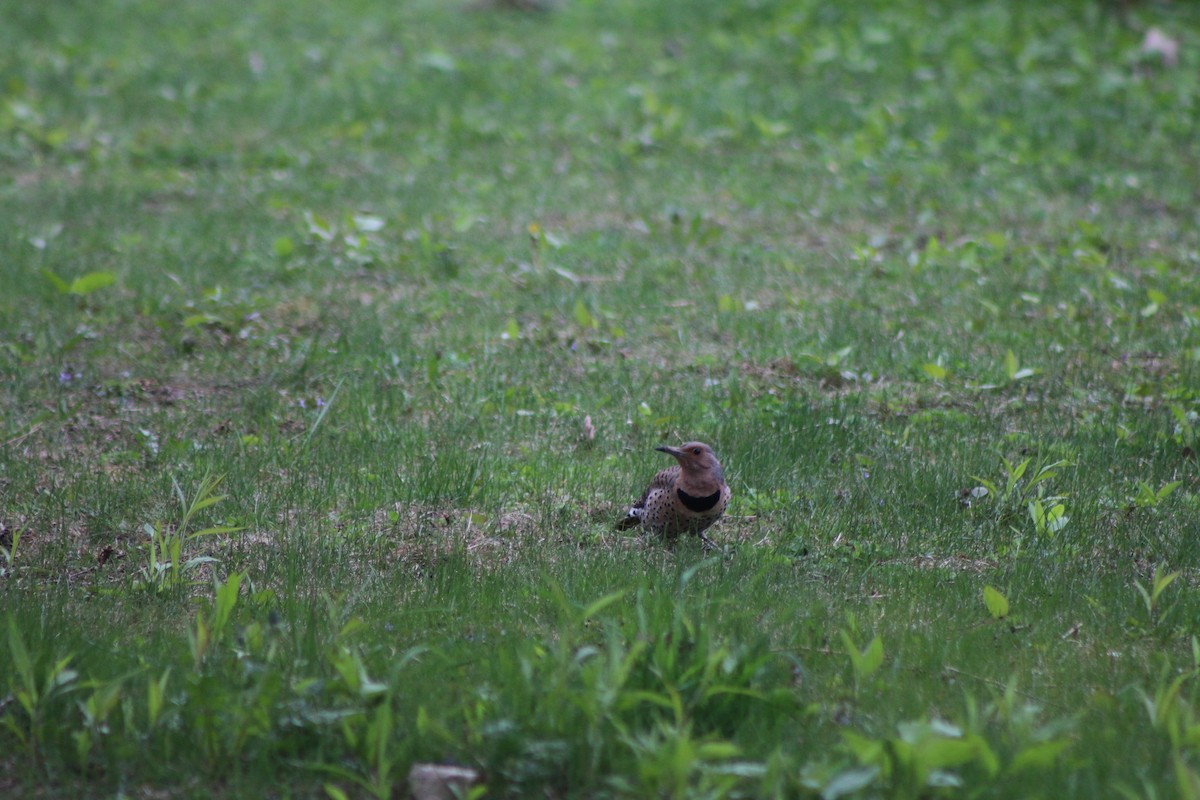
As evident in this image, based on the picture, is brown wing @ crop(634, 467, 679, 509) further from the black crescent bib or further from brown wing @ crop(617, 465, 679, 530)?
the black crescent bib

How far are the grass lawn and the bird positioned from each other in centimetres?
13

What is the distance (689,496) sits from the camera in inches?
211

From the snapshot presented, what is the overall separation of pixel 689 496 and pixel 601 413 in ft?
6.12

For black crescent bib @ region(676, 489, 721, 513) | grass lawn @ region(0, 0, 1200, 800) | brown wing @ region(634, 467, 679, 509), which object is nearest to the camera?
grass lawn @ region(0, 0, 1200, 800)

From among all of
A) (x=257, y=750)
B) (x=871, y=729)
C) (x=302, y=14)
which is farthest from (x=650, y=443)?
(x=302, y=14)

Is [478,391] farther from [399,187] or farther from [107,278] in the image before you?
[399,187]

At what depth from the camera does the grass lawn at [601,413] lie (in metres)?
3.80

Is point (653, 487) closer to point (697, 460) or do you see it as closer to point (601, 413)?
point (697, 460)

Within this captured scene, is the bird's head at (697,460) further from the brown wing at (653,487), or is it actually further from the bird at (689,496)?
the brown wing at (653,487)

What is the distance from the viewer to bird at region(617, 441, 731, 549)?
211 inches

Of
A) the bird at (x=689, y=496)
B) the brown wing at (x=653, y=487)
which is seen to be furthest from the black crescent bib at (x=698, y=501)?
the brown wing at (x=653, y=487)

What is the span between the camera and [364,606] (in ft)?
16.1

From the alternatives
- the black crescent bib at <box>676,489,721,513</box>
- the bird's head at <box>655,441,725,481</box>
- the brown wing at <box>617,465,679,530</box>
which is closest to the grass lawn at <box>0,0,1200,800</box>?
the brown wing at <box>617,465,679,530</box>

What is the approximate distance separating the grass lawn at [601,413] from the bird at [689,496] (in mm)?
133
